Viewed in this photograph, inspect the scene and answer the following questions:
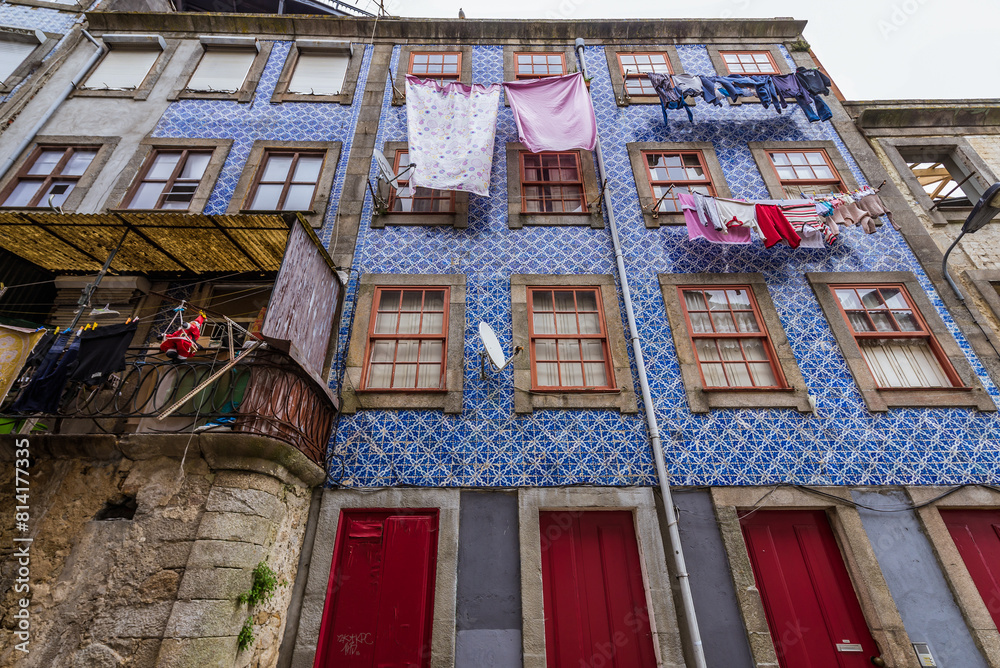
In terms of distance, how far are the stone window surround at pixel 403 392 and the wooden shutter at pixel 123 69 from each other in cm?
819

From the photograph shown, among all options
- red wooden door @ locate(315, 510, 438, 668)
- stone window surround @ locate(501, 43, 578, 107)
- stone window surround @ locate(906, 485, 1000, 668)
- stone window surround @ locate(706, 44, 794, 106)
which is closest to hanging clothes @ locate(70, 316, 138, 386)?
red wooden door @ locate(315, 510, 438, 668)

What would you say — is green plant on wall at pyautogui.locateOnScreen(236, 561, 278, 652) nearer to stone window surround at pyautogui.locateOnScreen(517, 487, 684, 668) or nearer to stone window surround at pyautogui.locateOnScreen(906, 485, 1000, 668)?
stone window surround at pyautogui.locateOnScreen(517, 487, 684, 668)

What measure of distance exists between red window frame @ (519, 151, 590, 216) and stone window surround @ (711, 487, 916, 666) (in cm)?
542

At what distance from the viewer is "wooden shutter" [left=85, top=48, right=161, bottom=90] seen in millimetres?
10180

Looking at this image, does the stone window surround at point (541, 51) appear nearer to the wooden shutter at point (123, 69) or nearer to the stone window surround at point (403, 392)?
the stone window surround at point (403, 392)

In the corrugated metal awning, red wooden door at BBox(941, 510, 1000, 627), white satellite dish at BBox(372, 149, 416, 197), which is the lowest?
red wooden door at BBox(941, 510, 1000, 627)

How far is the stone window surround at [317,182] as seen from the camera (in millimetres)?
8297

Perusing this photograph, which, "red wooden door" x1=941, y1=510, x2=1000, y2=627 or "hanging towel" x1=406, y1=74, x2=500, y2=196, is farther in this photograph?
"hanging towel" x1=406, y1=74, x2=500, y2=196

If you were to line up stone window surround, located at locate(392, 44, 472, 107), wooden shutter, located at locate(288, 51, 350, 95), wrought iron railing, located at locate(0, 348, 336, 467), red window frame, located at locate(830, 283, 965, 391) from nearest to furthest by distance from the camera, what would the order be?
wrought iron railing, located at locate(0, 348, 336, 467)
red window frame, located at locate(830, 283, 965, 391)
stone window surround, located at locate(392, 44, 472, 107)
wooden shutter, located at locate(288, 51, 350, 95)

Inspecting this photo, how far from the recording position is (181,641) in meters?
4.24

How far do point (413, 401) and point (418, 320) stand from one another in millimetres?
1495

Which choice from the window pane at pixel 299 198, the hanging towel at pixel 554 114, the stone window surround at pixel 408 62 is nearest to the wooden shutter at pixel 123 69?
the window pane at pixel 299 198

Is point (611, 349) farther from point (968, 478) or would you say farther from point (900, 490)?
point (968, 478)

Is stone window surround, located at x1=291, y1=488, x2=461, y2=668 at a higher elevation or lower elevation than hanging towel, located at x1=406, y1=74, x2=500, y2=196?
lower
